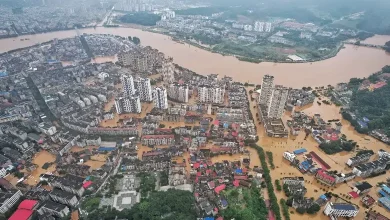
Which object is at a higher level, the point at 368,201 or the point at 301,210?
the point at 368,201

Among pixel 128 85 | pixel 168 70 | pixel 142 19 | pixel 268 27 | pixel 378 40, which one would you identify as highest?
pixel 142 19

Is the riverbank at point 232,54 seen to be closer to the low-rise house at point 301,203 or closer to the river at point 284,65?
the river at point 284,65

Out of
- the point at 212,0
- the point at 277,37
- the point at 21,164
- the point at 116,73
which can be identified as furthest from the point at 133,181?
the point at 212,0

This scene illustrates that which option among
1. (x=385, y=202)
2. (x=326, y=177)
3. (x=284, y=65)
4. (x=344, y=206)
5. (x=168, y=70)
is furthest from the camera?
(x=284, y=65)

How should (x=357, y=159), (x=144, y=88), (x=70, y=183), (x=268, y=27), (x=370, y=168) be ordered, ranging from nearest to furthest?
(x=70, y=183)
(x=370, y=168)
(x=357, y=159)
(x=144, y=88)
(x=268, y=27)

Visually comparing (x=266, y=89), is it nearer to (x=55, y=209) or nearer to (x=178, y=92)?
(x=178, y=92)

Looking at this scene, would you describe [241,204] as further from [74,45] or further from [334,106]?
[74,45]

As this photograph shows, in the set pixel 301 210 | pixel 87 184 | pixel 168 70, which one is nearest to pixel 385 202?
pixel 301 210
